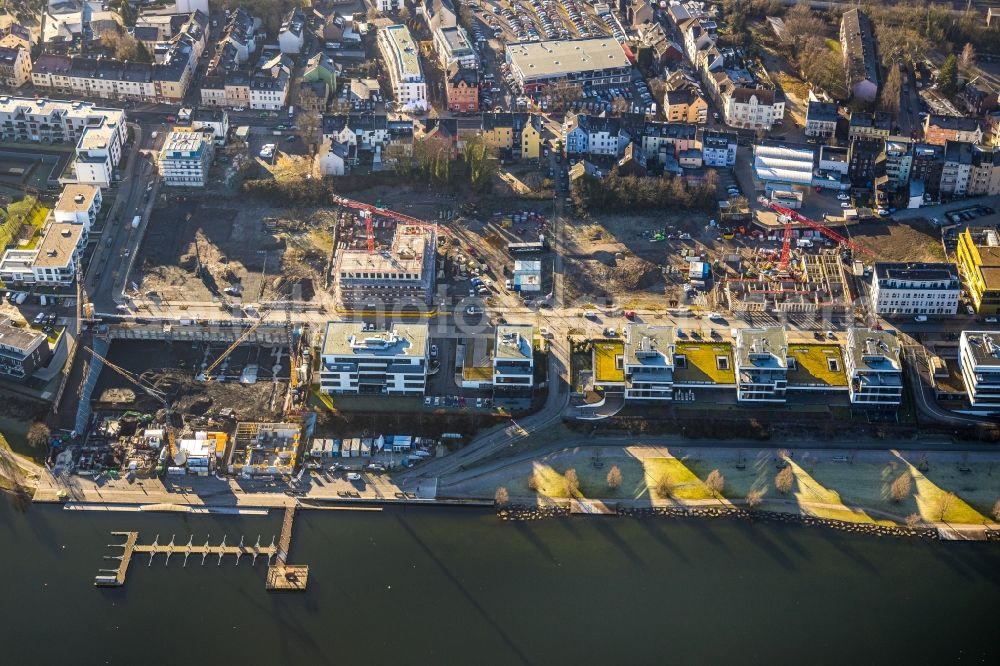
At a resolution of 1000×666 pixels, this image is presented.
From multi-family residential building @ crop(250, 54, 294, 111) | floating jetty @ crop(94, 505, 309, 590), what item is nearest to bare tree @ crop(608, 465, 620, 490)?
floating jetty @ crop(94, 505, 309, 590)

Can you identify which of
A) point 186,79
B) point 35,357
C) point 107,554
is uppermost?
point 186,79

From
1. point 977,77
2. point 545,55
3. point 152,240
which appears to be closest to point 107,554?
point 152,240

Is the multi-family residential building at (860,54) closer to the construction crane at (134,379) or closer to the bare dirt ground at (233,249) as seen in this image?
the bare dirt ground at (233,249)

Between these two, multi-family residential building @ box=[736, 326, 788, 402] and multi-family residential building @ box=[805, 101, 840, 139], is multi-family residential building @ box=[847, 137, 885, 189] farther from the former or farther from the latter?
multi-family residential building @ box=[736, 326, 788, 402]

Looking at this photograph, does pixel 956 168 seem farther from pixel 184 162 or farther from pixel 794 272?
pixel 184 162

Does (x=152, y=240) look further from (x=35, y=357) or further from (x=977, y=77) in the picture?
(x=977, y=77)

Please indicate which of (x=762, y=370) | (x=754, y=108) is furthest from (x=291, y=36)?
(x=762, y=370)
